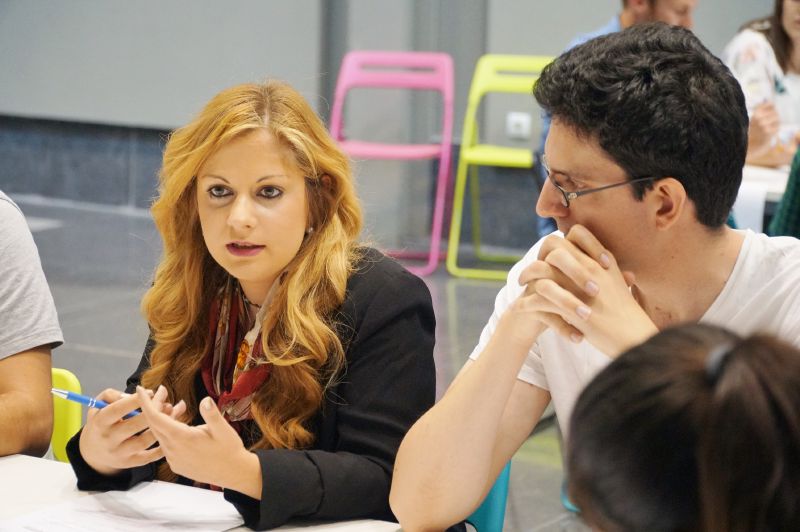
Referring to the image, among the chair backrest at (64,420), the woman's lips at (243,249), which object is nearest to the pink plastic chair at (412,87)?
the chair backrest at (64,420)

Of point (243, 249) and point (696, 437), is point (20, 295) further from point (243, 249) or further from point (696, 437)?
point (696, 437)

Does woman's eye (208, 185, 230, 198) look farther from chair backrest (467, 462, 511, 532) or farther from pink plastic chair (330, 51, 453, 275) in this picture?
pink plastic chair (330, 51, 453, 275)

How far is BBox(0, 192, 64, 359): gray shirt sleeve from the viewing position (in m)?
2.14

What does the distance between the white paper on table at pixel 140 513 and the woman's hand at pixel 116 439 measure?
0.05 meters

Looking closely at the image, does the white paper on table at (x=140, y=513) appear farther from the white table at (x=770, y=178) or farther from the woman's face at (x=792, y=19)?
the woman's face at (x=792, y=19)

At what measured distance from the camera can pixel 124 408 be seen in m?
1.80

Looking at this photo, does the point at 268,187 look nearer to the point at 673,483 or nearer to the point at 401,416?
the point at 401,416

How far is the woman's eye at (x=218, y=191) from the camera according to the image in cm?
199

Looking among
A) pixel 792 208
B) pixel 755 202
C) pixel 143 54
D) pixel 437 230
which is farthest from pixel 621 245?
pixel 143 54

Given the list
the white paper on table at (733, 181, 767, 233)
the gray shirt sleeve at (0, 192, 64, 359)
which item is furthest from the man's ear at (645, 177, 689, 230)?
the white paper on table at (733, 181, 767, 233)

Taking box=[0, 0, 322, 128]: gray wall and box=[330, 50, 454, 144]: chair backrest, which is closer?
box=[330, 50, 454, 144]: chair backrest

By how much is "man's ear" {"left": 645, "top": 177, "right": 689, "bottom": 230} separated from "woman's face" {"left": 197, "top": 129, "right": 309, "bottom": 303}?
63 cm

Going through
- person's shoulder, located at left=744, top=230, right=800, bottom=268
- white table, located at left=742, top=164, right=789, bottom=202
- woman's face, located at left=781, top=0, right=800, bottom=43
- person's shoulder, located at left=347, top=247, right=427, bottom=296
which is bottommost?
white table, located at left=742, top=164, right=789, bottom=202

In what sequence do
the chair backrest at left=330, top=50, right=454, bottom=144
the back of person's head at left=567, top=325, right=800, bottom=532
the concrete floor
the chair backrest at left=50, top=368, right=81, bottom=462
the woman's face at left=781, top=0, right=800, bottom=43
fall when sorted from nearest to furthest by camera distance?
the back of person's head at left=567, top=325, right=800, bottom=532, the chair backrest at left=50, top=368, right=81, bottom=462, the concrete floor, the woman's face at left=781, top=0, right=800, bottom=43, the chair backrest at left=330, top=50, right=454, bottom=144
